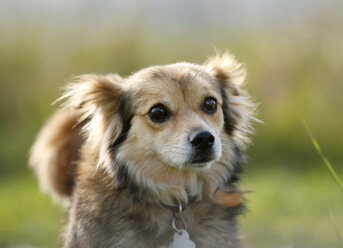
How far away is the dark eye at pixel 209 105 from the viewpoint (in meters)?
4.17

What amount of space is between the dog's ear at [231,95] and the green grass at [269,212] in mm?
530

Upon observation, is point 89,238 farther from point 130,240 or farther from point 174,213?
point 174,213

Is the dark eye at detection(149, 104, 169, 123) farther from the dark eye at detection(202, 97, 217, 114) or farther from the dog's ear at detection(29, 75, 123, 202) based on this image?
the dog's ear at detection(29, 75, 123, 202)

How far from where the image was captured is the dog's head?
12.9 ft

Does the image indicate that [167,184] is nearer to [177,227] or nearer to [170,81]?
[177,227]

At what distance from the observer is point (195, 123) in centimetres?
391

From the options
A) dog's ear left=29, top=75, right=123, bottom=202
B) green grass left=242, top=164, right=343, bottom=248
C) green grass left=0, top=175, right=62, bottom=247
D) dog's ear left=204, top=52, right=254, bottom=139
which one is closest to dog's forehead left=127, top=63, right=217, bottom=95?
dog's ear left=204, top=52, right=254, bottom=139

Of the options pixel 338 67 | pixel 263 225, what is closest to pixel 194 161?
pixel 263 225

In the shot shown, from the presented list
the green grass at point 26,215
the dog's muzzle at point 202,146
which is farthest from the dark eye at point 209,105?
the green grass at point 26,215

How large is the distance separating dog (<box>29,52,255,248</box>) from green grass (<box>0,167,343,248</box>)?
2.06ft

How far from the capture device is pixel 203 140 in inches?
150

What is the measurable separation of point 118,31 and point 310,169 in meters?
4.39

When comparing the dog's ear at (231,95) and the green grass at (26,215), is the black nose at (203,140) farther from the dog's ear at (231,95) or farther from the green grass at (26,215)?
the green grass at (26,215)

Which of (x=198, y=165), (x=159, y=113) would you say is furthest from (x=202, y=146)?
(x=159, y=113)
